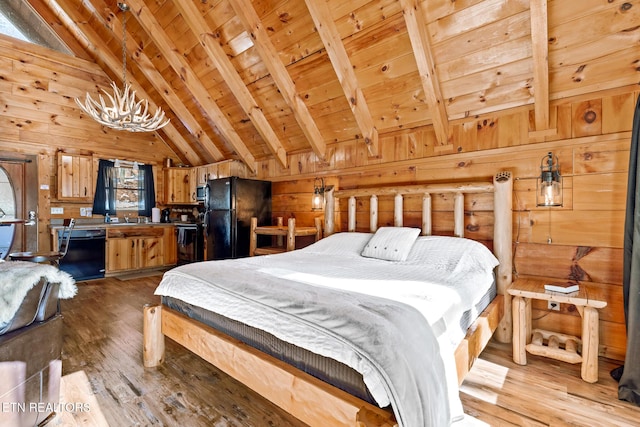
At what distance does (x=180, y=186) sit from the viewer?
6.05 m

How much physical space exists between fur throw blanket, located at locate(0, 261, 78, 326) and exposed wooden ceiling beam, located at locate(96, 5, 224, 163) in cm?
367

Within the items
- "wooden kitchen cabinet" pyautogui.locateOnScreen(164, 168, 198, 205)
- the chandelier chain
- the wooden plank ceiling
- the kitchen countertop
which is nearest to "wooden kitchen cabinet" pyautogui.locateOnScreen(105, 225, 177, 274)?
the kitchen countertop

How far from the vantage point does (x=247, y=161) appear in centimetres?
495

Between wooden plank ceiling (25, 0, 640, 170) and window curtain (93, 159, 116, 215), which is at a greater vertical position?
wooden plank ceiling (25, 0, 640, 170)

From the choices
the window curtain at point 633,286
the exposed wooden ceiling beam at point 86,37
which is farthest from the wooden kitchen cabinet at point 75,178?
the window curtain at point 633,286

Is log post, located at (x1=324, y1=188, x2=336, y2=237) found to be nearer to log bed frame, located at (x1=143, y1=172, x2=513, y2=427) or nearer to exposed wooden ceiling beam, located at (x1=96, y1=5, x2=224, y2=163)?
log bed frame, located at (x1=143, y1=172, x2=513, y2=427)

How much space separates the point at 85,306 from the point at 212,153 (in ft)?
9.48

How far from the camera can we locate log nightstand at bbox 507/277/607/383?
199 centimetres

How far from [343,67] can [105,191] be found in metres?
4.82

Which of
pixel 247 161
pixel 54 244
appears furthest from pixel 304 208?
pixel 54 244

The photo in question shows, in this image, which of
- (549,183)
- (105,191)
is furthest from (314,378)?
(105,191)

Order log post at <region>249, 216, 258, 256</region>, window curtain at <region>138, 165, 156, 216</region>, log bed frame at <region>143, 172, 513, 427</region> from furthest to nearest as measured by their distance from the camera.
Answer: window curtain at <region>138, 165, 156, 216</region> < log post at <region>249, 216, 258, 256</region> < log bed frame at <region>143, 172, 513, 427</region>

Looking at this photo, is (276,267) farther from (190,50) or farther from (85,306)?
(190,50)

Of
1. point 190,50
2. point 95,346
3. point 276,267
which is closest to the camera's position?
point 276,267
